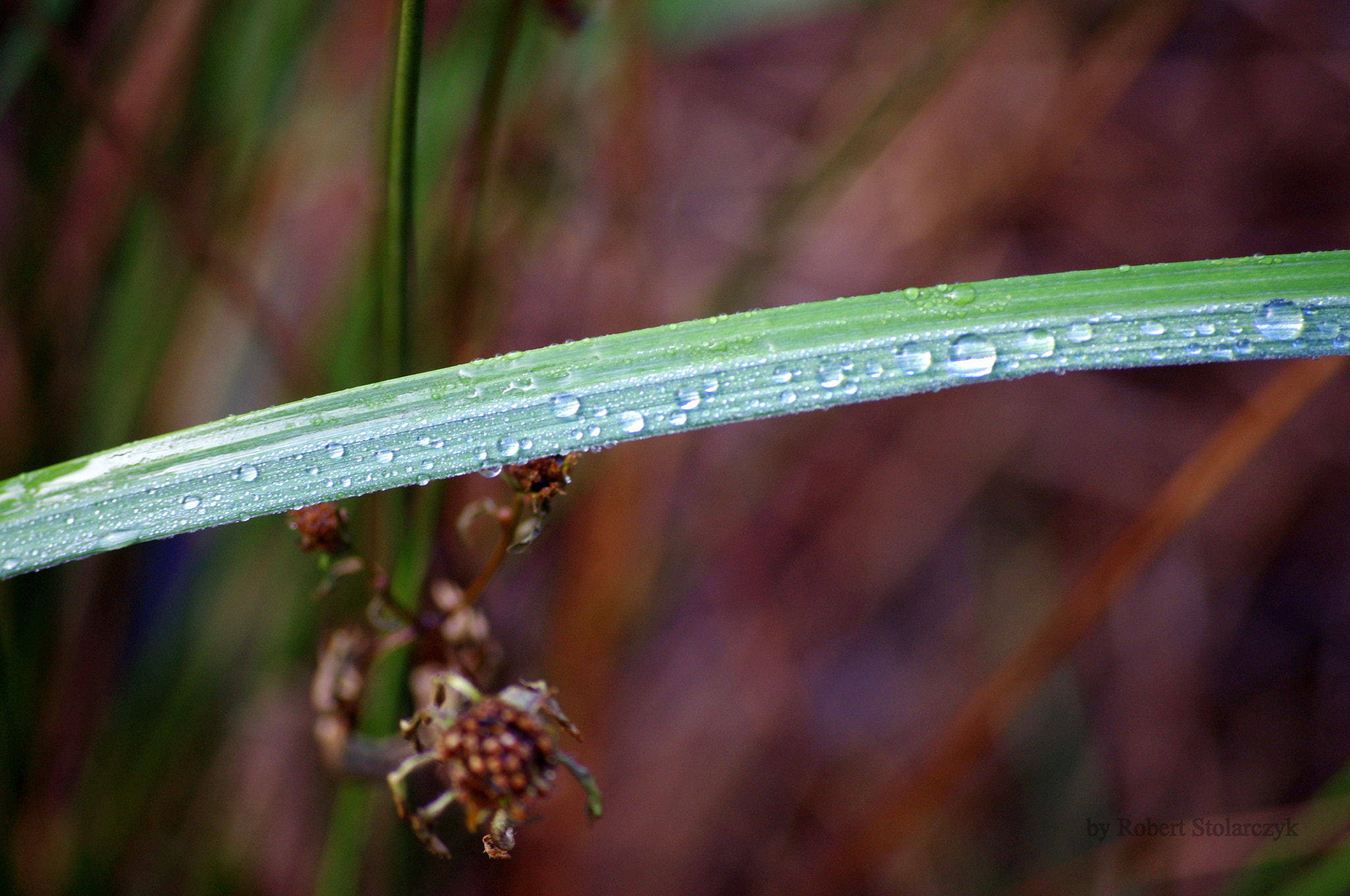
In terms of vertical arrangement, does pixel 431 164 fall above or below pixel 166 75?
below

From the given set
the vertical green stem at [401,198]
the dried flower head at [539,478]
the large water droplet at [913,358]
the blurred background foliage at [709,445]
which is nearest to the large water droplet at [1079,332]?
the large water droplet at [913,358]

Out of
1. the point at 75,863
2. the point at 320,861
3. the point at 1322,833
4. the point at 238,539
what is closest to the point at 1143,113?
the point at 1322,833

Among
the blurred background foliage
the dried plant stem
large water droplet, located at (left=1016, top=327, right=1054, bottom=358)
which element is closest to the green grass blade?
large water droplet, located at (left=1016, top=327, right=1054, bottom=358)

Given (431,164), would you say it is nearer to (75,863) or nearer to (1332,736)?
(75,863)

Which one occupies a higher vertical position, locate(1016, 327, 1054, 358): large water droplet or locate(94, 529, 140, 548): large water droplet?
locate(1016, 327, 1054, 358): large water droplet

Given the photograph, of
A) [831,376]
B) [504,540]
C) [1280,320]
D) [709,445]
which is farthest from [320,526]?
[709,445]

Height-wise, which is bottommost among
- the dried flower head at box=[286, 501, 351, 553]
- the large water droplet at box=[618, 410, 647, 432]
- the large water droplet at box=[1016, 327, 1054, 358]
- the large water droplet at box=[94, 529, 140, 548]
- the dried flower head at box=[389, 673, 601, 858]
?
the dried flower head at box=[389, 673, 601, 858]

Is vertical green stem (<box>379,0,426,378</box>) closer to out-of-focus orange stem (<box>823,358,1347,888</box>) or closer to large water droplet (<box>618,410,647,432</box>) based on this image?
large water droplet (<box>618,410,647,432</box>)

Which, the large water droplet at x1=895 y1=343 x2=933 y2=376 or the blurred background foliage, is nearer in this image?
the large water droplet at x1=895 y1=343 x2=933 y2=376
